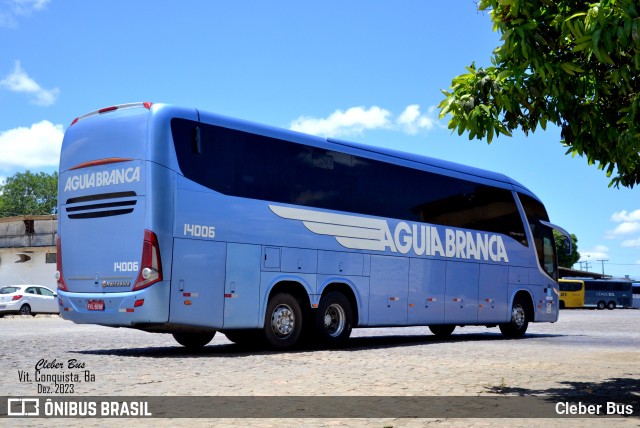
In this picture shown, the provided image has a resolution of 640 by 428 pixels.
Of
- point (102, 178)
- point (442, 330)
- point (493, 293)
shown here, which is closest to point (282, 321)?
point (102, 178)

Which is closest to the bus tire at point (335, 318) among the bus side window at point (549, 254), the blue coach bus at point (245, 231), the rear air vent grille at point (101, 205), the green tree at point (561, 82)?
the blue coach bus at point (245, 231)

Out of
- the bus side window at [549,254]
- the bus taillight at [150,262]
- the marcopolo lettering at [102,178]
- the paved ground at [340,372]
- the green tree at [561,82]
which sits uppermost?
the green tree at [561,82]

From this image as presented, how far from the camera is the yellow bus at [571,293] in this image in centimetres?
6656

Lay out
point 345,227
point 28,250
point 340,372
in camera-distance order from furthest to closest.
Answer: point 28,250
point 345,227
point 340,372

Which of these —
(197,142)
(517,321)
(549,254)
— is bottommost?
(517,321)

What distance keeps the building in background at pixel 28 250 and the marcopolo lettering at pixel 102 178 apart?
3317 centimetres

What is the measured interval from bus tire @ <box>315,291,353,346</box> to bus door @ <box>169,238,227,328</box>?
8.53 ft

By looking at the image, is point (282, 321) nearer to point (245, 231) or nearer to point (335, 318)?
point (335, 318)

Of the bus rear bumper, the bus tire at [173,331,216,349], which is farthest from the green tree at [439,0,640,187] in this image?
the bus tire at [173,331,216,349]

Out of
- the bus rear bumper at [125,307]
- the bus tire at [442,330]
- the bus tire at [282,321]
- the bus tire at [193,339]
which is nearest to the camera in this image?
the bus rear bumper at [125,307]

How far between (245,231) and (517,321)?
10.3 metres

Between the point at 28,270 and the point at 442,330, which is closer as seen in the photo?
the point at 442,330

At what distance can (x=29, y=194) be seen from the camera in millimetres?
118312

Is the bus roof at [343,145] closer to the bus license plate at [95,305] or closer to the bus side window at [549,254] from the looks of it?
the bus side window at [549,254]
